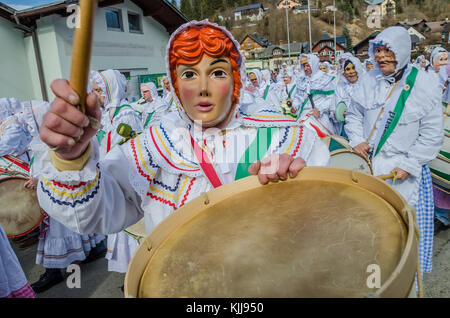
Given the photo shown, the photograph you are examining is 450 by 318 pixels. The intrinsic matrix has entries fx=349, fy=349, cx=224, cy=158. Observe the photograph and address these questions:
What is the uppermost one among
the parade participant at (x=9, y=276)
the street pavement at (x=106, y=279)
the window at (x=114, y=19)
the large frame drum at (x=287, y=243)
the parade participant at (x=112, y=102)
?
the window at (x=114, y=19)

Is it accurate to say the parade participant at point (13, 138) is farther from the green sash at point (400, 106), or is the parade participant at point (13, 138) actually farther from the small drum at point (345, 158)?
the green sash at point (400, 106)

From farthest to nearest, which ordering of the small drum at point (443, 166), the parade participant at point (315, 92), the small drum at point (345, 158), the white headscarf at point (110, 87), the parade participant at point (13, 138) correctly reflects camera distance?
the parade participant at point (315, 92), the white headscarf at point (110, 87), the parade participant at point (13, 138), the small drum at point (443, 166), the small drum at point (345, 158)

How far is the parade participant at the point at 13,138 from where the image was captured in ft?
13.0

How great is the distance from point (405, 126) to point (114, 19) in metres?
12.1

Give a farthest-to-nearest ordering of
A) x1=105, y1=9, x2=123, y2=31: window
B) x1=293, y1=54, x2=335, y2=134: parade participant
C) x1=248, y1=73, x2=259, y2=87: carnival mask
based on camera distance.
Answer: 1. x1=105, y1=9, x2=123, y2=31: window
2. x1=248, y1=73, x2=259, y2=87: carnival mask
3. x1=293, y1=54, x2=335, y2=134: parade participant

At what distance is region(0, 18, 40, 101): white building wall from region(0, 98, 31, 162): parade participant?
623 centimetres

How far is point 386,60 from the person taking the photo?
3076mm

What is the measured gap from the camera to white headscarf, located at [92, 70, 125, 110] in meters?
4.31

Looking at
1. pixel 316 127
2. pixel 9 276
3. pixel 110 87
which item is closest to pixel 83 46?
pixel 9 276

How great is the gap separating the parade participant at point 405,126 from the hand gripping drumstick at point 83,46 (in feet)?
8.09

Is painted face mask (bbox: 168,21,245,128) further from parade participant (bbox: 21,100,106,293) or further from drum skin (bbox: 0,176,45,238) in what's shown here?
parade participant (bbox: 21,100,106,293)

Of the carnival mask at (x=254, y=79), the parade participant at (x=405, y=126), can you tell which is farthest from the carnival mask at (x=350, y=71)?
the carnival mask at (x=254, y=79)

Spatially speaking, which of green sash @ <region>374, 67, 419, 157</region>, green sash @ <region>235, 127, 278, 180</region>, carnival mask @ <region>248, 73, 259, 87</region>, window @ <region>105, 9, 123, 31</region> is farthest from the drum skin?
window @ <region>105, 9, 123, 31</region>
